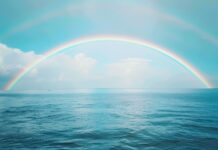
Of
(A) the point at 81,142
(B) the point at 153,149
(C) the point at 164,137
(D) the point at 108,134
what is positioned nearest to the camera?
(B) the point at 153,149

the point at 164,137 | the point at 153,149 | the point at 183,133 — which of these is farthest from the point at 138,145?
the point at 183,133

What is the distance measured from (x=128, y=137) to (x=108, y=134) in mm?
2576

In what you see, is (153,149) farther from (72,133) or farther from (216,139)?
(72,133)

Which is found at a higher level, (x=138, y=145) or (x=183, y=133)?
(x=183, y=133)

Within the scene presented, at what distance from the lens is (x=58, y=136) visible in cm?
1927

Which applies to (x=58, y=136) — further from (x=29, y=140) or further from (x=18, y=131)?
(x=18, y=131)

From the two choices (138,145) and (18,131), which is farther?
(18,131)

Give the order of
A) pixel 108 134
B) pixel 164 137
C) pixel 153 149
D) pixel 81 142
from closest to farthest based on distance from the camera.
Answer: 1. pixel 153 149
2. pixel 81 142
3. pixel 164 137
4. pixel 108 134

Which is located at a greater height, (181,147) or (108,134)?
(108,134)

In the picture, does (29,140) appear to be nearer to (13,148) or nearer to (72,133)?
(13,148)

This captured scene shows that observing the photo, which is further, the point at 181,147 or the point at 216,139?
the point at 216,139

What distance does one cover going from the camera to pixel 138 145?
16328mm

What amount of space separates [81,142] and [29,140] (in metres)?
5.42

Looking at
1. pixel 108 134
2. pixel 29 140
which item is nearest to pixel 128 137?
pixel 108 134
